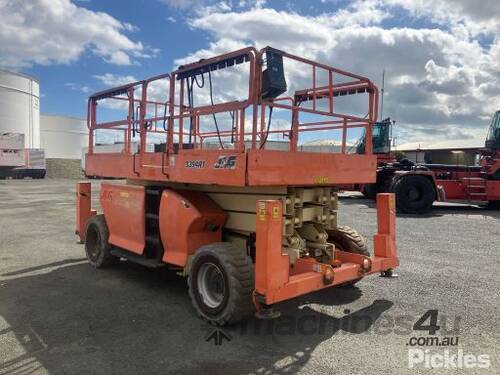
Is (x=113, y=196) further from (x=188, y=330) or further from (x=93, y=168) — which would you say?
(x=188, y=330)

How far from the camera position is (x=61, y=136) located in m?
64.8

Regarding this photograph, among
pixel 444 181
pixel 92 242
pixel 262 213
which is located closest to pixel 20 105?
pixel 444 181

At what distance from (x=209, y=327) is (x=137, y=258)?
6.24 ft

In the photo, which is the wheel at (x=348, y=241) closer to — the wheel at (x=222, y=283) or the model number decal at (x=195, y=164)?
the wheel at (x=222, y=283)

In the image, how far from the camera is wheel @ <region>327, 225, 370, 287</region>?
5742 millimetres

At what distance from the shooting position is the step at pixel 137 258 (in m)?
5.75

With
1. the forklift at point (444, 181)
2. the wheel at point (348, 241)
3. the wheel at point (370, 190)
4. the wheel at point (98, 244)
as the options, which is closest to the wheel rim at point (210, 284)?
the wheel at point (348, 241)

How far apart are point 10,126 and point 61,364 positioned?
56179 mm

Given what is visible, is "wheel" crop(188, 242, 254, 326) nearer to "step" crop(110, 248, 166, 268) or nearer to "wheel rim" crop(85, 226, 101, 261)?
"step" crop(110, 248, 166, 268)

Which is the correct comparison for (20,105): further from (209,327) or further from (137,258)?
(209,327)

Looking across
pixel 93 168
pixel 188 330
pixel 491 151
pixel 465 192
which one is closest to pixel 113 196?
pixel 93 168

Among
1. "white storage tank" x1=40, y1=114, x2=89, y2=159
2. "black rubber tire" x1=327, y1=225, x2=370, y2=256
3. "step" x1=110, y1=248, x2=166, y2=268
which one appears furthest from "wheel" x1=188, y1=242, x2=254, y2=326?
"white storage tank" x1=40, y1=114, x2=89, y2=159

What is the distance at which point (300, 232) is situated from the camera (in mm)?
5574

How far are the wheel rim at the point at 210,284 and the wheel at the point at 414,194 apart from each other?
408 inches
